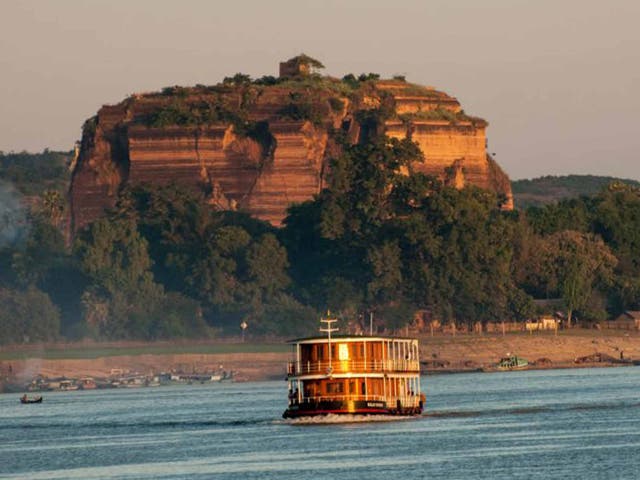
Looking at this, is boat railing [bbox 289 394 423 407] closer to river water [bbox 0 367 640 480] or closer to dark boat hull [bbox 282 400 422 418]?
dark boat hull [bbox 282 400 422 418]

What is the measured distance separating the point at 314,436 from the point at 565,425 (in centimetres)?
1623

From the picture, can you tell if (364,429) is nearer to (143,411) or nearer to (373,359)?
(373,359)

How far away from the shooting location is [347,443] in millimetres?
132375

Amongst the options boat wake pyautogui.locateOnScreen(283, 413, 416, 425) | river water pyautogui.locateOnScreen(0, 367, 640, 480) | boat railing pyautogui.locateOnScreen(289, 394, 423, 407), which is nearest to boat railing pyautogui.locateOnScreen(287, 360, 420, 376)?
boat railing pyautogui.locateOnScreen(289, 394, 423, 407)

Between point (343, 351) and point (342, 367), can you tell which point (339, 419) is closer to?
point (342, 367)

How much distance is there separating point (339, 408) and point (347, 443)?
15901mm

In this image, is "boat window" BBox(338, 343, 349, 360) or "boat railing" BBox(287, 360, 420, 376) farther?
"boat window" BBox(338, 343, 349, 360)

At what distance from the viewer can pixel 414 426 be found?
14450 centimetres

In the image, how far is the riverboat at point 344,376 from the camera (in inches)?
5837

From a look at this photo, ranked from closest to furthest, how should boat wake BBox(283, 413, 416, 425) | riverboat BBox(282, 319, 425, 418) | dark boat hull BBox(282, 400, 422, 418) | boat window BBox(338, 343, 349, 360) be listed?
dark boat hull BBox(282, 400, 422, 418) < riverboat BBox(282, 319, 425, 418) < boat wake BBox(283, 413, 416, 425) < boat window BBox(338, 343, 349, 360)

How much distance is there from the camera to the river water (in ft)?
388

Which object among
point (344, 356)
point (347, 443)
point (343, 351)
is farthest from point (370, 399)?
point (347, 443)

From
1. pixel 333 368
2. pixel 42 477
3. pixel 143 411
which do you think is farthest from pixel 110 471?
pixel 143 411

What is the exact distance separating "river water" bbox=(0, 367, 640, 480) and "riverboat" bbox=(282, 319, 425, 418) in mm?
1700
